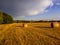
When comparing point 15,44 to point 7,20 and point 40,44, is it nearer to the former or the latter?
point 40,44

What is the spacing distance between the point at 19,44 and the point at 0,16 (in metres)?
58.9

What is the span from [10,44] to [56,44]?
11.7ft

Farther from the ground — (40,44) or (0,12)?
(0,12)

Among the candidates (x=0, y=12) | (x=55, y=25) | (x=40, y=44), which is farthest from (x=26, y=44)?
(x=0, y=12)

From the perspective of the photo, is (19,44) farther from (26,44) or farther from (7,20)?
(7,20)

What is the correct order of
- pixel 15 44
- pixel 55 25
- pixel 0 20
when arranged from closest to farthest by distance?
pixel 15 44 → pixel 55 25 → pixel 0 20

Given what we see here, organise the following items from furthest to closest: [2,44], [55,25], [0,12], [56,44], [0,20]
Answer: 1. [0,12]
2. [0,20]
3. [55,25]
4. [2,44]
5. [56,44]

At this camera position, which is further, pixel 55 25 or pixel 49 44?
pixel 55 25

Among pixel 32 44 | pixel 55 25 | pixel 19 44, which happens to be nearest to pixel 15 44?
pixel 19 44

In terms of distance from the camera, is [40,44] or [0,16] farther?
[0,16]

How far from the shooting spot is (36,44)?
10336 mm

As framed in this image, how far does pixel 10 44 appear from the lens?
11.1 metres

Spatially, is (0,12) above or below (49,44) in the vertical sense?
above

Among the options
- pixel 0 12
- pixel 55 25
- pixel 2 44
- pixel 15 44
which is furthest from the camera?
pixel 0 12
